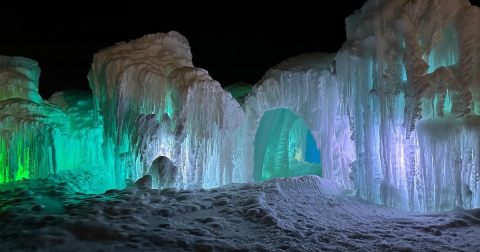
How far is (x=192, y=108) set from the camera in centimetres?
1203

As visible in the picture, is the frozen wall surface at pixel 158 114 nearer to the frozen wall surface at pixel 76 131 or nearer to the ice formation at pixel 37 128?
the ice formation at pixel 37 128

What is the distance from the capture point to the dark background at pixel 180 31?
20391 millimetres

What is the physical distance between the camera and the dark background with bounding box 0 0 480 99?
803 inches

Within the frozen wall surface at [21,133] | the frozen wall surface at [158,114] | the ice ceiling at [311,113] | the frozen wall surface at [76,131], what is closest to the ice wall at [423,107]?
the ice ceiling at [311,113]

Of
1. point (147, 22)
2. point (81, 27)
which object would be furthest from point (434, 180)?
point (81, 27)

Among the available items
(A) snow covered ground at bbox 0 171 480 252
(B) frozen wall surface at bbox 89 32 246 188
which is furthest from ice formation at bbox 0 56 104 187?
(A) snow covered ground at bbox 0 171 480 252

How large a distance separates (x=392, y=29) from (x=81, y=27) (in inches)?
681

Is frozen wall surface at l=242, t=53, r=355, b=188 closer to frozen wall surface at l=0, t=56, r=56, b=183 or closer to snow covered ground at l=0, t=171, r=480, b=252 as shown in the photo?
snow covered ground at l=0, t=171, r=480, b=252

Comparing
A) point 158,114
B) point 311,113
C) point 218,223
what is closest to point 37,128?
point 158,114

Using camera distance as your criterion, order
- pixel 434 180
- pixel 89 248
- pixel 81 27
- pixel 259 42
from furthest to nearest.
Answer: pixel 259 42 → pixel 81 27 → pixel 434 180 → pixel 89 248

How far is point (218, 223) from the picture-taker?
6.65 metres

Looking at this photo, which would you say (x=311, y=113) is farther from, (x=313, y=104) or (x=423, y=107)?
(x=423, y=107)

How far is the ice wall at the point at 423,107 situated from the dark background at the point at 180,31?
11.7m

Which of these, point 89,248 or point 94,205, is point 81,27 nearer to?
point 94,205
